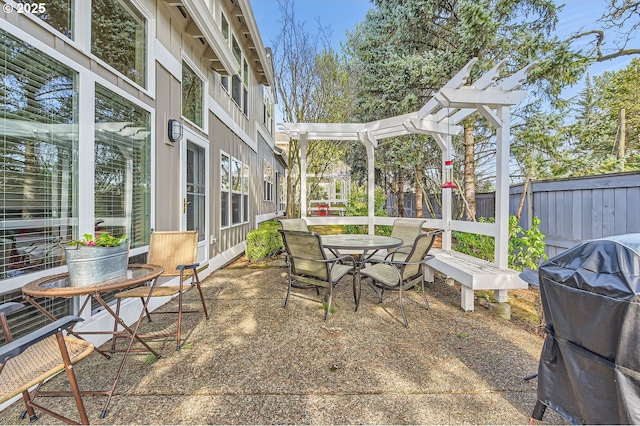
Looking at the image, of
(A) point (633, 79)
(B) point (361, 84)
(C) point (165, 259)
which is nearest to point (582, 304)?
(C) point (165, 259)

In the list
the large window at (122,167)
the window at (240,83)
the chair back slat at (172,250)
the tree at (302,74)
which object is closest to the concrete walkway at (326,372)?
the chair back slat at (172,250)

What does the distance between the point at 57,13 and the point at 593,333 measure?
4.16m

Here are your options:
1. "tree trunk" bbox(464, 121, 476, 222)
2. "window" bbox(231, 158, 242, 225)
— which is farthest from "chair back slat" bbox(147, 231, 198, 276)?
"tree trunk" bbox(464, 121, 476, 222)

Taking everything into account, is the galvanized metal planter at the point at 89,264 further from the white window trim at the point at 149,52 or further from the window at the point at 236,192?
the window at the point at 236,192

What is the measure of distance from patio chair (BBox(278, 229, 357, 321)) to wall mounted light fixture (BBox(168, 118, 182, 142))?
200 centimetres

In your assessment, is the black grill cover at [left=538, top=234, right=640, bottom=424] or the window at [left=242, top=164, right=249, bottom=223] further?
the window at [left=242, top=164, right=249, bottom=223]

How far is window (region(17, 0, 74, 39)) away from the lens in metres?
2.25

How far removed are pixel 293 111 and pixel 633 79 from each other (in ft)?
46.7

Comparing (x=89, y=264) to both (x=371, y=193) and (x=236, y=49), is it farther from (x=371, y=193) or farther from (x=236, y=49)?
(x=236, y=49)

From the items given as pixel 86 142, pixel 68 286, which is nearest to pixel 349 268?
pixel 68 286

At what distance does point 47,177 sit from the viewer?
2320 millimetres

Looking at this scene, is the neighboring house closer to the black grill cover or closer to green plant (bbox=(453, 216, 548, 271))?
the black grill cover

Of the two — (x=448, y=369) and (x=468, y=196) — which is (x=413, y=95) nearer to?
(x=468, y=196)

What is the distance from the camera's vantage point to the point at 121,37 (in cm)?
A: 325
